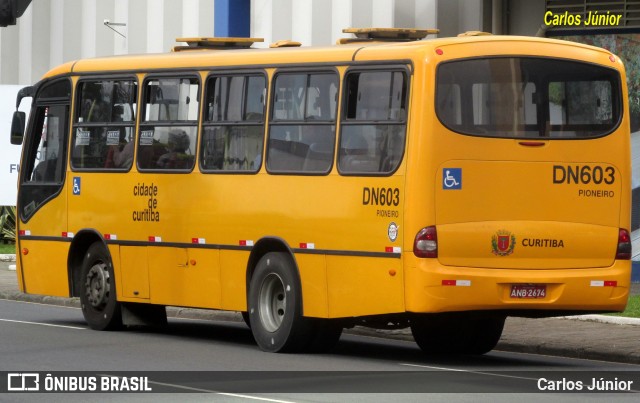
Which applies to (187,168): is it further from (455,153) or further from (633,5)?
(633,5)

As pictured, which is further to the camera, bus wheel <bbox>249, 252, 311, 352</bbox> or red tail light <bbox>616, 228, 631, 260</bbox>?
bus wheel <bbox>249, 252, 311, 352</bbox>

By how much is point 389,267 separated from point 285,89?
256 cm

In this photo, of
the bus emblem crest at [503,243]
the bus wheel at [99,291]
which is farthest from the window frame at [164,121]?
the bus emblem crest at [503,243]

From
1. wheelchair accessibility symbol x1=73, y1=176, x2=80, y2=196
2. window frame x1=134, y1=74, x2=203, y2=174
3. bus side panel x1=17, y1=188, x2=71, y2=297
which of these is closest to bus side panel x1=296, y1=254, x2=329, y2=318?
window frame x1=134, y1=74, x2=203, y2=174

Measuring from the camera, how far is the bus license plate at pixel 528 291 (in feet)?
49.6

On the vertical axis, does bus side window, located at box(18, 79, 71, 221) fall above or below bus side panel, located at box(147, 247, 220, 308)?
above

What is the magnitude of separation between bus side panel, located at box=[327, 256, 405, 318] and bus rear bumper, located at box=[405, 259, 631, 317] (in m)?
0.20

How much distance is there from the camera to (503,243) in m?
15.1

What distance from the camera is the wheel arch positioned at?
63.5 ft

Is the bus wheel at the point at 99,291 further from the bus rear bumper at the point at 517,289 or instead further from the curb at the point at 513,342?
the bus rear bumper at the point at 517,289

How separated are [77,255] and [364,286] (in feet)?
17.1

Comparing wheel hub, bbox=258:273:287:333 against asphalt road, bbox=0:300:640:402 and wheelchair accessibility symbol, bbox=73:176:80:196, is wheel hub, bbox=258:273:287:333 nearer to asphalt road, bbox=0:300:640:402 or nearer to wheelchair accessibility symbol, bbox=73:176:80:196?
asphalt road, bbox=0:300:640:402

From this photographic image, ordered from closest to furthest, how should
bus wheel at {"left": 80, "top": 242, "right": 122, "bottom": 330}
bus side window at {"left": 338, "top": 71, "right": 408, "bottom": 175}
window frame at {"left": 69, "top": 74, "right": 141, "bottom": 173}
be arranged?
bus side window at {"left": 338, "top": 71, "right": 408, "bottom": 175}
window frame at {"left": 69, "top": 74, "right": 141, "bottom": 173}
bus wheel at {"left": 80, "top": 242, "right": 122, "bottom": 330}

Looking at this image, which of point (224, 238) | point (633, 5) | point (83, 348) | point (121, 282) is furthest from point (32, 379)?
point (633, 5)
